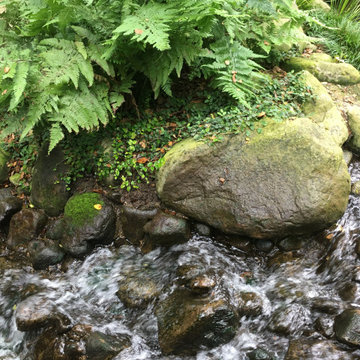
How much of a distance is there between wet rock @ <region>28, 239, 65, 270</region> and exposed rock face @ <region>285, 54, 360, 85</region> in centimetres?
429

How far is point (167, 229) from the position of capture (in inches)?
156

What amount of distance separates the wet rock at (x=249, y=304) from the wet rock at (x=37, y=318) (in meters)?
1.82

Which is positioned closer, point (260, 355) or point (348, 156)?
point (260, 355)

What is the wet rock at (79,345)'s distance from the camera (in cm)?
325

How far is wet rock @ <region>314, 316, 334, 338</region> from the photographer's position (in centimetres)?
314

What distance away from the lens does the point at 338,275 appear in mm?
3633

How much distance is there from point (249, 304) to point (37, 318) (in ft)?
7.26

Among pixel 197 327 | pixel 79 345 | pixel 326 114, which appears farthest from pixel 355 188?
pixel 79 345

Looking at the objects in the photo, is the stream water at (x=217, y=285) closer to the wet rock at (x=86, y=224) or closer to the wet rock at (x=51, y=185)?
the wet rock at (x=86, y=224)

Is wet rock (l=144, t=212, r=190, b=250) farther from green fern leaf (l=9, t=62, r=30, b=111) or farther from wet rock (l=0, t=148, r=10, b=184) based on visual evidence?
wet rock (l=0, t=148, r=10, b=184)

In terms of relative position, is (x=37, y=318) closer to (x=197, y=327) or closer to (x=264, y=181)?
(x=197, y=327)

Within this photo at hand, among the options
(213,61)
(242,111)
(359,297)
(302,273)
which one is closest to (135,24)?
(213,61)

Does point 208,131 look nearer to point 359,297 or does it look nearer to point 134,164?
point 134,164

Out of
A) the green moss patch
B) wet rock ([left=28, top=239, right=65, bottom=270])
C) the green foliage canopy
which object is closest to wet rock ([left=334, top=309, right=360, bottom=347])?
the green foliage canopy
